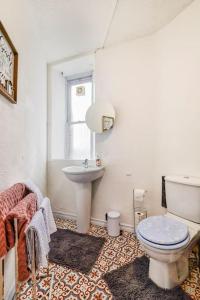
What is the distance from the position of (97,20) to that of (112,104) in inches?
36.9

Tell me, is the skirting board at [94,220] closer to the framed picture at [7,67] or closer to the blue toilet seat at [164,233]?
the blue toilet seat at [164,233]

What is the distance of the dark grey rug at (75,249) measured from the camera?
1.55 meters

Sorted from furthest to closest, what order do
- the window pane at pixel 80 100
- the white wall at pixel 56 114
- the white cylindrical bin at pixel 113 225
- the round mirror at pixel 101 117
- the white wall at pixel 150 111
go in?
the window pane at pixel 80 100 → the white wall at pixel 56 114 → the round mirror at pixel 101 117 → the white cylindrical bin at pixel 113 225 → the white wall at pixel 150 111

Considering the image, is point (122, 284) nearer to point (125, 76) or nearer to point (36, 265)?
point (36, 265)

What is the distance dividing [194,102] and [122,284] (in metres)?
1.78

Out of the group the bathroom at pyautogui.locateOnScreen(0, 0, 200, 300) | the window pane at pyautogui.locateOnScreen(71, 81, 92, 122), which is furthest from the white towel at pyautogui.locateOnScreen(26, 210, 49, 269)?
the window pane at pyautogui.locateOnScreen(71, 81, 92, 122)

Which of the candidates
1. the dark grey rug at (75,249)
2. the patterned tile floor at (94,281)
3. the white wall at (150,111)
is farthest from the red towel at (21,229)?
the white wall at (150,111)

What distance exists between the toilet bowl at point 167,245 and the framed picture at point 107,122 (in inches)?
47.6

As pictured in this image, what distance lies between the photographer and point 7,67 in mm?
1175

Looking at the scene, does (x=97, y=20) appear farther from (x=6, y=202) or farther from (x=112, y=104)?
(x=6, y=202)

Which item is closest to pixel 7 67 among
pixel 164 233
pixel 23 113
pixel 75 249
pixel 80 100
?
pixel 23 113

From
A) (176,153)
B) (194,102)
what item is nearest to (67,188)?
(176,153)

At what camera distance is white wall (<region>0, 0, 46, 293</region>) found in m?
1.16

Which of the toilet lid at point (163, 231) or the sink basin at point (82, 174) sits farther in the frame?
the sink basin at point (82, 174)
